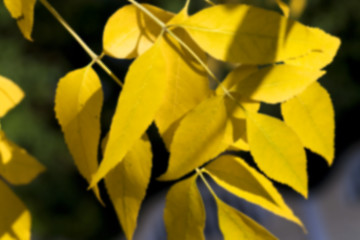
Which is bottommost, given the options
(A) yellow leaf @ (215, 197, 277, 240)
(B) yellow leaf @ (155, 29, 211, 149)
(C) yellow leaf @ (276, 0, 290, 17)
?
(A) yellow leaf @ (215, 197, 277, 240)

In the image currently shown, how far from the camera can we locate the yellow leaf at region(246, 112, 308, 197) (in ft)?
0.88

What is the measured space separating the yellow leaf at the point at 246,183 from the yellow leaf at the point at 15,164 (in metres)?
0.10

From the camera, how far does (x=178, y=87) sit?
0.28m

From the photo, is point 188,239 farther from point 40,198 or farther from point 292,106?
point 40,198

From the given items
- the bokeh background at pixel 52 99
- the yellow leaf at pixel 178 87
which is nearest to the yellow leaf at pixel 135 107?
the yellow leaf at pixel 178 87

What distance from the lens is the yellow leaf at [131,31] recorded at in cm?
31

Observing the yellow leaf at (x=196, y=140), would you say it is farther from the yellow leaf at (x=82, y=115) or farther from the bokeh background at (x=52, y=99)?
the bokeh background at (x=52, y=99)

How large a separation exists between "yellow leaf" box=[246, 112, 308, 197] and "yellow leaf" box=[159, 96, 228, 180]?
2 centimetres

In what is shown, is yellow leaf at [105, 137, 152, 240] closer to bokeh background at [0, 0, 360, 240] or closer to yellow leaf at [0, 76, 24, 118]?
yellow leaf at [0, 76, 24, 118]

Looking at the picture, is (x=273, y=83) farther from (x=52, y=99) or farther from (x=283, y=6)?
(x=52, y=99)

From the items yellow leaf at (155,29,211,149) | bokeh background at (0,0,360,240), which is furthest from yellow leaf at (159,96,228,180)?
bokeh background at (0,0,360,240)

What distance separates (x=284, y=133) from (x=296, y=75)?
32 mm

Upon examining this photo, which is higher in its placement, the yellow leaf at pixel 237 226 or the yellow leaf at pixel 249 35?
the yellow leaf at pixel 249 35

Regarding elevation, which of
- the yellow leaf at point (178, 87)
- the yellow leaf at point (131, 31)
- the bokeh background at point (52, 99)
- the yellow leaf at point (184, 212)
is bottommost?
the bokeh background at point (52, 99)
